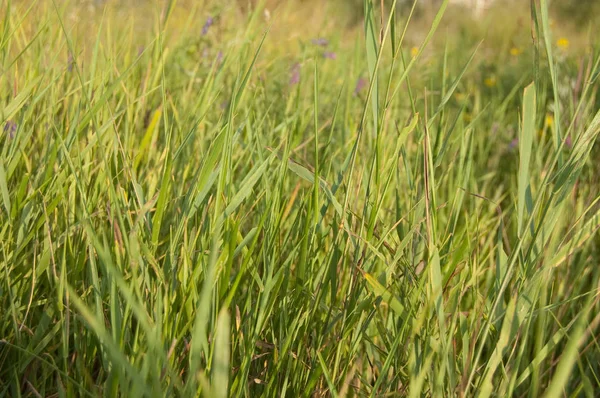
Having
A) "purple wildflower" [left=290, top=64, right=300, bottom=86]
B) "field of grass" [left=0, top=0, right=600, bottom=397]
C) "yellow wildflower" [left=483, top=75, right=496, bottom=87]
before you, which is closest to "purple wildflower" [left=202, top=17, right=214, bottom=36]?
"purple wildflower" [left=290, top=64, right=300, bottom=86]

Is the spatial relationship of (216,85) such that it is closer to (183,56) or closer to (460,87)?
(183,56)

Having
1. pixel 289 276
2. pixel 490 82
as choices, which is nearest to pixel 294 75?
pixel 289 276

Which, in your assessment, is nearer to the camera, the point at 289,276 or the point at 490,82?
the point at 289,276

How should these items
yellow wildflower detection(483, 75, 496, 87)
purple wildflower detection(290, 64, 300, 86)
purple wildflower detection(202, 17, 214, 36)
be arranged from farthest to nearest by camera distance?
yellow wildflower detection(483, 75, 496, 87)
purple wildflower detection(202, 17, 214, 36)
purple wildflower detection(290, 64, 300, 86)

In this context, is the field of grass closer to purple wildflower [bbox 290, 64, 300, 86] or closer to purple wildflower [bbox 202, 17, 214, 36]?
purple wildflower [bbox 290, 64, 300, 86]

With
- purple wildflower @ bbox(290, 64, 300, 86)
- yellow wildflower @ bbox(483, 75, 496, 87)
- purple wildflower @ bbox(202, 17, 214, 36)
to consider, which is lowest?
yellow wildflower @ bbox(483, 75, 496, 87)

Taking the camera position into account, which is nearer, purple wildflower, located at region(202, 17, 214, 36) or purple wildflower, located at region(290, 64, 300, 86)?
purple wildflower, located at region(290, 64, 300, 86)

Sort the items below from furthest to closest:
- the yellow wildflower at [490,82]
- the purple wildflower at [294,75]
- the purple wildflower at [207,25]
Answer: the yellow wildflower at [490,82]
the purple wildflower at [207,25]
the purple wildflower at [294,75]

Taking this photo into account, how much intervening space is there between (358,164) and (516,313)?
2.61 ft

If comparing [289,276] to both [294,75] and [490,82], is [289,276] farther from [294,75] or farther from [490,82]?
[490,82]

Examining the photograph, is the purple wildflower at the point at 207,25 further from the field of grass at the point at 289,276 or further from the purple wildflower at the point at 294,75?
the field of grass at the point at 289,276

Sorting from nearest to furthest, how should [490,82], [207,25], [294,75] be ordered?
[294,75]
[207,25]
[490,82]

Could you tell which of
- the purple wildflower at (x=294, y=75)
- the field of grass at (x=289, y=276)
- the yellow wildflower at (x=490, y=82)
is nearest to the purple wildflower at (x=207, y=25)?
the purple wildflower at (x=294, y=75)

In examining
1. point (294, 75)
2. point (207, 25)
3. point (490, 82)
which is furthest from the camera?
point (490, 82)
